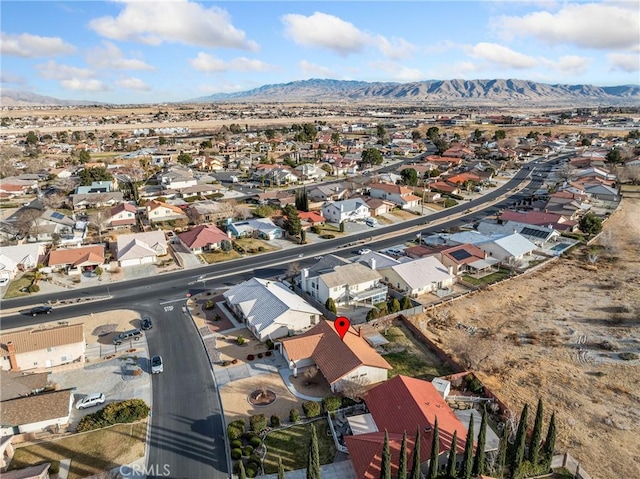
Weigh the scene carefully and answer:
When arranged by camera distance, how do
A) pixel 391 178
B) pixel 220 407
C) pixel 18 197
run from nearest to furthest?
pixel 220 407 < pixel 18 197 < pixel 391 178

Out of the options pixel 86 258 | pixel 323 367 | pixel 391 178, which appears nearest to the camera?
pixel 323 367

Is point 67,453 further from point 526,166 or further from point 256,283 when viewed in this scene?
point 526,166

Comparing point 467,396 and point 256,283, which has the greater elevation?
point 256,283

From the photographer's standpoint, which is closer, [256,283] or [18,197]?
[256,283]

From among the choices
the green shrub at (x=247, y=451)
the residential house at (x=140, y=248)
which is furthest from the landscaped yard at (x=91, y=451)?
the residential house at (x=140, y=248)

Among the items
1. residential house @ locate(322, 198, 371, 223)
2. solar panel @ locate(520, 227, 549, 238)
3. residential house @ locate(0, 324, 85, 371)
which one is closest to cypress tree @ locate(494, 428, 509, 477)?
residential house @ locate(0, 324, 85, 371)

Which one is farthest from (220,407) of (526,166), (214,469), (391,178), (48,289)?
(526,166)

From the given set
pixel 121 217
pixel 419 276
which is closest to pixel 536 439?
pixel 419 276
